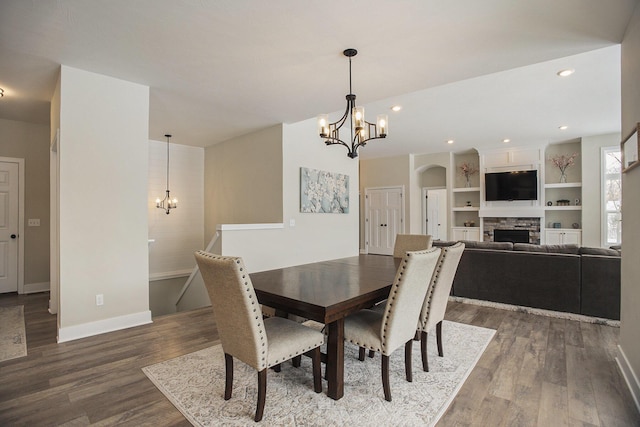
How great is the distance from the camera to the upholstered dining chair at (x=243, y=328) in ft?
5.62

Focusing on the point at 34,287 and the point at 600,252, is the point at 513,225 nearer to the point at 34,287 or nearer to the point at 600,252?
the point at 600,252

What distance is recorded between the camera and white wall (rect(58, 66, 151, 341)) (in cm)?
303

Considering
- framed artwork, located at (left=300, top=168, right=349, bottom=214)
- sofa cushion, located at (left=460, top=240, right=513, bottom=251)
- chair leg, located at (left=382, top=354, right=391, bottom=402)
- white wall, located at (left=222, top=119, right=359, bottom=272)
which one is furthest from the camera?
framed artwork, located at (left=300, top=168, right=349, bottom=214)

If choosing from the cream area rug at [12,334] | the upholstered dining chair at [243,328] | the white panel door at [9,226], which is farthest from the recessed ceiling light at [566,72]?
the white panel door at [9,226]

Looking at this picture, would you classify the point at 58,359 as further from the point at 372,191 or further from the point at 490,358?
the point at 372,191

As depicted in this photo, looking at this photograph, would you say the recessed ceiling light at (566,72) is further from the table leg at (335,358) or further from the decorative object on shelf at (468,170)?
the decorative object on shelf at (468,170)

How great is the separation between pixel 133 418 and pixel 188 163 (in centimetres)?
541

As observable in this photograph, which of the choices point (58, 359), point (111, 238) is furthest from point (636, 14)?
point (58, 359)

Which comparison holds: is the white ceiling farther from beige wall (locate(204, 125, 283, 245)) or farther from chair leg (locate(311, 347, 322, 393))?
chair leg (locate(311, 347, 322, 393))

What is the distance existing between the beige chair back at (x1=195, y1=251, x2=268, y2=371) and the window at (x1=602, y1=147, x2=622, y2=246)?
746cm

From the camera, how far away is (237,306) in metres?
1.76

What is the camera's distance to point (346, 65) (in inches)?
118

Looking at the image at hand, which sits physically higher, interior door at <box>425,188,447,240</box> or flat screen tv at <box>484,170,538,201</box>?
flat screen tv at <box>484,170,538,201</box>

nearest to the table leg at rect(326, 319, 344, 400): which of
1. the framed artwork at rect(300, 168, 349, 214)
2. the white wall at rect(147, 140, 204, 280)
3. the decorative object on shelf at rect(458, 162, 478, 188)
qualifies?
the framed artwork at rect(300, 168, 349, 214)
